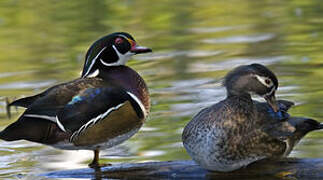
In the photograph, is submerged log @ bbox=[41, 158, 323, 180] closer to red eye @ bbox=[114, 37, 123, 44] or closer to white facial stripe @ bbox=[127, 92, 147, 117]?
white facial stripe @ bbox=[127, 92, 147, 117]

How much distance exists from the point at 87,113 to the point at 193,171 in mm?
915

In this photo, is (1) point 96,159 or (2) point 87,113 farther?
(1) point 96,159

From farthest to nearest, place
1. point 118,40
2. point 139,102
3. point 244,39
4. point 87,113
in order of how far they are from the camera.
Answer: point 244,39
point 118,40
point 139,102
point 87,113

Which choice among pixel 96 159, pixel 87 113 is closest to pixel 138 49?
pixel 87 113

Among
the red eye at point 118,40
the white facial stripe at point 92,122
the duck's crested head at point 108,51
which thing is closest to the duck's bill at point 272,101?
the white facial stripe at point 92,122

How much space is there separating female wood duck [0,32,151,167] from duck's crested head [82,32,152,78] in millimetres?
26

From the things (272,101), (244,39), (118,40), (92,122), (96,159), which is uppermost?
(118,40)

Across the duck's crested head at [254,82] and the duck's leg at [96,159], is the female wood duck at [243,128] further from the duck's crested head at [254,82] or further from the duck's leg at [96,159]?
the duck's leg at [96,159]

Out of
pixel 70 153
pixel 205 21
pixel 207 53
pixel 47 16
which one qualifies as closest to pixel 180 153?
pixel 70 153

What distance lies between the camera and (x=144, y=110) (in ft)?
22.3

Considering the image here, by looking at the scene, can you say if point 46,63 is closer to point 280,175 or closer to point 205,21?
point 205,21

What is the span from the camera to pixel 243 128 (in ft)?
20.1

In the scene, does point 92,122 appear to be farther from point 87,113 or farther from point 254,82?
point 254,82

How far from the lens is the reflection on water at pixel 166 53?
7.45 metres
